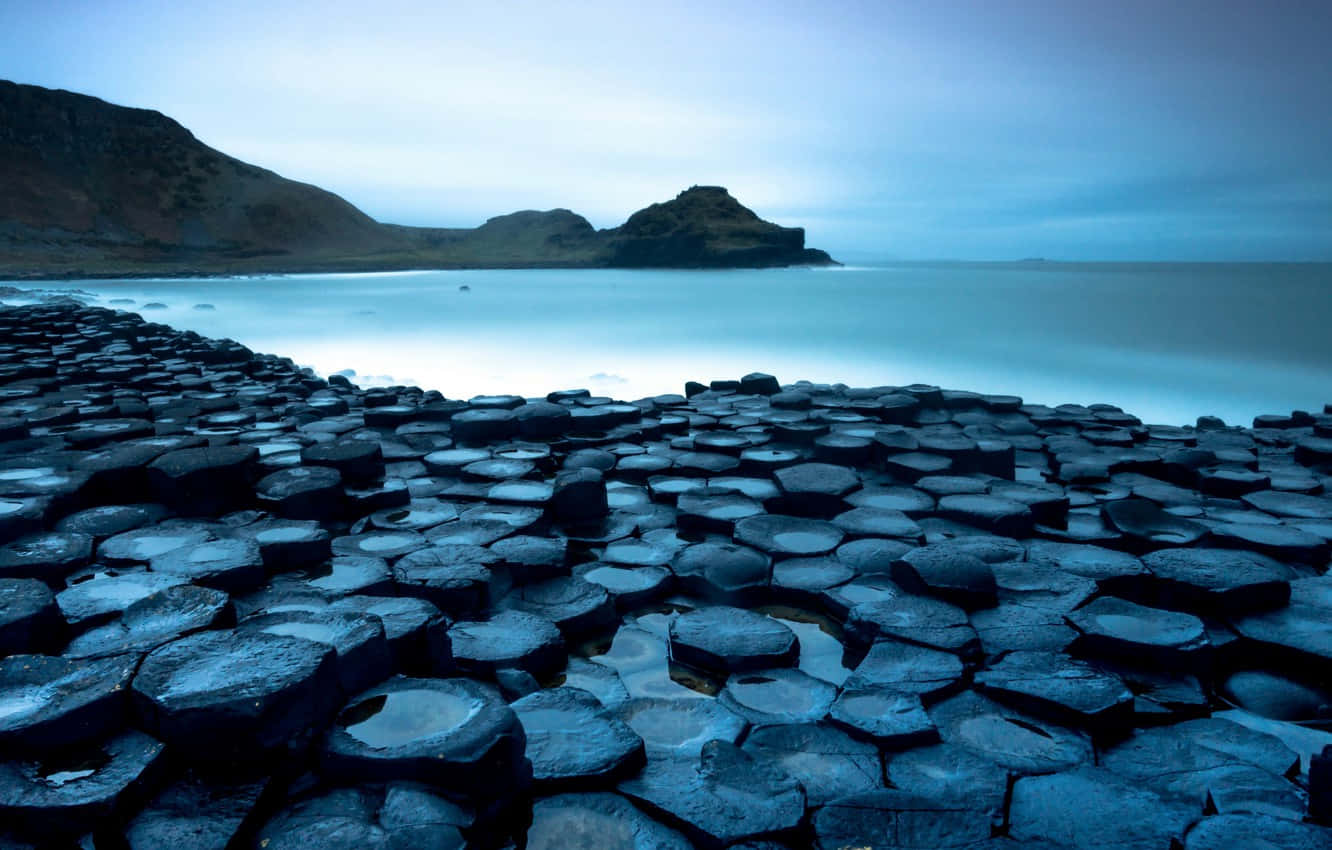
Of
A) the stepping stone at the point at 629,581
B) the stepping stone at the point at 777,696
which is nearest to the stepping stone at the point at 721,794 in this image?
the stepping stone at the point at 777,696

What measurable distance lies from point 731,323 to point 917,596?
2081 cm

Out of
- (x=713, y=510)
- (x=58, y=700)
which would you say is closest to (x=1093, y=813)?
(x=713, y=510)

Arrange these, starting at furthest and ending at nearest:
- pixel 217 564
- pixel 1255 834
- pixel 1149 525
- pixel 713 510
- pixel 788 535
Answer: pixel 713 510, pixel 1149 525, pixel 788 535, pixel 217 564, pixel 1255 834

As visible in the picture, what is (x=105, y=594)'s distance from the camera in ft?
9.93

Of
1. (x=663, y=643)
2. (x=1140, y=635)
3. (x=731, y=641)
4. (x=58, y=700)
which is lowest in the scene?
(x=663, y=643)

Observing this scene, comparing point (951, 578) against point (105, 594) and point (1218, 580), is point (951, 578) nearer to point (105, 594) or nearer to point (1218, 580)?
point (1218, 580)

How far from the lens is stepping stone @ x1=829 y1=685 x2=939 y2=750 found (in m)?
2.46

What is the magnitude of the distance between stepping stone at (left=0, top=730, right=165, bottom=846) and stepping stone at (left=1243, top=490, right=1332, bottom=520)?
5812mm

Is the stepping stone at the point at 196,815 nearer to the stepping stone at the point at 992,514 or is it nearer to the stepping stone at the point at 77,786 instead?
the stepping stone at the point at 77,786

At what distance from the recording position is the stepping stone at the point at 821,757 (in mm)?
2260

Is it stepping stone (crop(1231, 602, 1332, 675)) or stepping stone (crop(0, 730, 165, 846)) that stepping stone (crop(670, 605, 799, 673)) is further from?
stepping stone (crop(1231, 602, 1332, 675))

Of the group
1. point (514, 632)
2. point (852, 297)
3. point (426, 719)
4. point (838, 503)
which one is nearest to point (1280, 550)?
point (838, 503)

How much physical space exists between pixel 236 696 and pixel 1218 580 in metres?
3.93

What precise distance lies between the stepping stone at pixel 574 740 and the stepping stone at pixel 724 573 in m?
1.14
